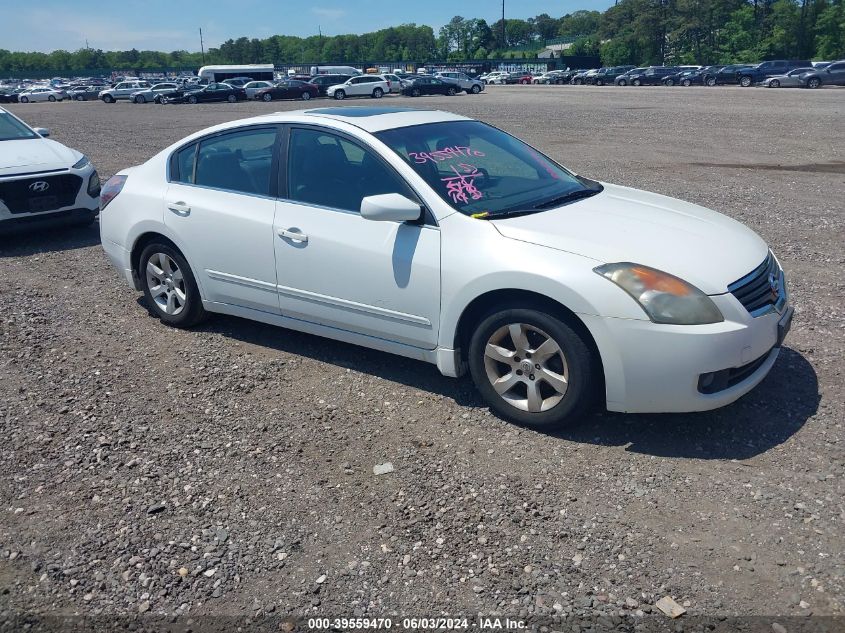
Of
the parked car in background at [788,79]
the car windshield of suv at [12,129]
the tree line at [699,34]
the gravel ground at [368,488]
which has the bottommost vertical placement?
the gravel ground at [368,488]

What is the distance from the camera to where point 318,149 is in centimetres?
504

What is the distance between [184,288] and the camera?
5.77m

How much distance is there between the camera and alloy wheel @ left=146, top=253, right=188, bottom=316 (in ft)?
19.1

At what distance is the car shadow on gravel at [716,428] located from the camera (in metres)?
4.03

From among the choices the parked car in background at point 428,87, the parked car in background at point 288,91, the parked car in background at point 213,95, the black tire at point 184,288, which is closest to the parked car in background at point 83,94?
the parked car in background at point 213,95

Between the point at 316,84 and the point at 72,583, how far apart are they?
54.2 m

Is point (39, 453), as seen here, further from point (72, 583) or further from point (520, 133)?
point (520, 133)

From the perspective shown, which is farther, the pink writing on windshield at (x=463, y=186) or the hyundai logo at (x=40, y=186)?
the hyundai logo at (x=40, y=186)

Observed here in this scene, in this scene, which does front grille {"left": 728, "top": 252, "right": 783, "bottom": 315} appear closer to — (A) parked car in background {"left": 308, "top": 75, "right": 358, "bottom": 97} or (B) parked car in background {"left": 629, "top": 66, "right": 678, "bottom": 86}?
(A) parked car in background {"left": 308, "top": 75, "right": 358, "bottom": 97}

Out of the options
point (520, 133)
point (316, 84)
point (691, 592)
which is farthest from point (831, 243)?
point (316, 84)

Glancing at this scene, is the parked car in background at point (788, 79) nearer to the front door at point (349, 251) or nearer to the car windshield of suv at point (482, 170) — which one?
the car windshield of suv at point (482, 170)

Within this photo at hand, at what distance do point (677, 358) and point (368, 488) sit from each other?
1.64 metres

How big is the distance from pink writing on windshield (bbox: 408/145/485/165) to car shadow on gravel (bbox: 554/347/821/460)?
5.99ft

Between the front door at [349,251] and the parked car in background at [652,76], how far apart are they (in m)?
61.0
